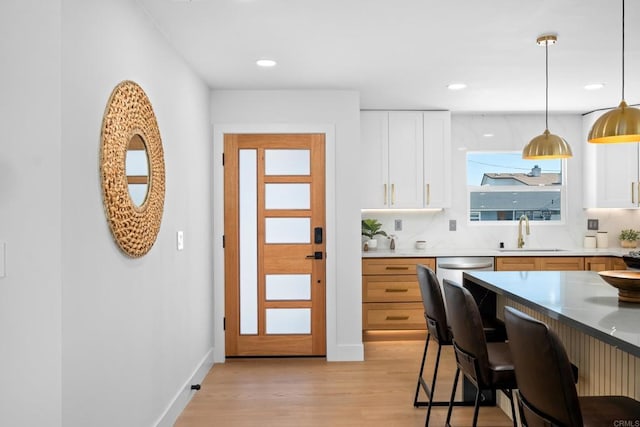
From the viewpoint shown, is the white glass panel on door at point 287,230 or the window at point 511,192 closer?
the white glass panel on door at point 287,230

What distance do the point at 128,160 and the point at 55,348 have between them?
102cm

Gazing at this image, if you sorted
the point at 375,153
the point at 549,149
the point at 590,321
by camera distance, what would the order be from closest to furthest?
the point at 590,321 < the point at 549,149 < the point at 375,153

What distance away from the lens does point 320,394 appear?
379cm

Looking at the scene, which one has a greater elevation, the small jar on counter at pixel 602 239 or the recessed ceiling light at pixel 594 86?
the recessed ceiling light at pixel 594 86

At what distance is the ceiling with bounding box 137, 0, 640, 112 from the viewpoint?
112 inches

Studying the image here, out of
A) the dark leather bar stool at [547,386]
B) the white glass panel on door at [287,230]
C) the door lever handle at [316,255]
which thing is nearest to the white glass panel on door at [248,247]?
the white glass panel on door at [287,230]

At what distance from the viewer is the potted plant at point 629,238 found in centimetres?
572

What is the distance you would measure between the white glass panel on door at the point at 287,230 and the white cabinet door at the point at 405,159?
1.26 m

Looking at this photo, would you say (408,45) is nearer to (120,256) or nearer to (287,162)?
(287,162)

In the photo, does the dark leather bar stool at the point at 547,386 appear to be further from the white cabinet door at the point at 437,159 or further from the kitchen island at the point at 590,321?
the white cabinet door at the point at 437,159

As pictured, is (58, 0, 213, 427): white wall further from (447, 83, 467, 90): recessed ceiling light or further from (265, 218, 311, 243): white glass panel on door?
(447, 83, 467, 90): recessed ceiling light

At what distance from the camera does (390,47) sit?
349cm

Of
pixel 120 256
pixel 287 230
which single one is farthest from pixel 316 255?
pixel 120 256

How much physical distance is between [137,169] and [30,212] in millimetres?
859
